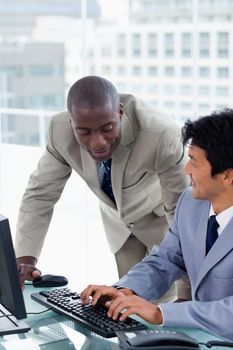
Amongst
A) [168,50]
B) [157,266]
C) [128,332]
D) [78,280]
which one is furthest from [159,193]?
[168,50]

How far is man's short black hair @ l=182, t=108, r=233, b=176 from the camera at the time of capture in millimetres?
2059

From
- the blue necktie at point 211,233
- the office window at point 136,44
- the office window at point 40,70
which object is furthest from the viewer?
the office window at point 40,70

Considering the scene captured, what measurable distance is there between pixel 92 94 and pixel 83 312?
2.31ft

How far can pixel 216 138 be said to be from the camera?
6.78ft

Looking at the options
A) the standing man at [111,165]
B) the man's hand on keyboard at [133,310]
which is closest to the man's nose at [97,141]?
the standing man at [111,165]

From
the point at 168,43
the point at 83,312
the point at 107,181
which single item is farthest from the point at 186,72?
the point at 83,312

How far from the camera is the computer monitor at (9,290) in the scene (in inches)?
68.2

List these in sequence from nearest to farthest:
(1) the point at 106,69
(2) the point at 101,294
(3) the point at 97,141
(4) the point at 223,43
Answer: (2) the point at 101,294
(3) the point at 97,141
(4) the point at 223,43
(1) the point at 106,69

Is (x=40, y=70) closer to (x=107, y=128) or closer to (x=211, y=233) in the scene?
(x=107, y=128)

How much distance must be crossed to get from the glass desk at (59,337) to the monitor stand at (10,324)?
0.02 m

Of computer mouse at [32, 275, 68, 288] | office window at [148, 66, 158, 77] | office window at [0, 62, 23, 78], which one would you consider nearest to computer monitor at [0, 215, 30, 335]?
computer mouse at [32, 275, 68, 288]

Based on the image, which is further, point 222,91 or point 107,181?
point 222,91

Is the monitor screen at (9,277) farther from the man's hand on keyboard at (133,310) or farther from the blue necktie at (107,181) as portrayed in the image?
the blue necktie at (107,181)

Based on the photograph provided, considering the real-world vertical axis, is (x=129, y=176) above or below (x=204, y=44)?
below
